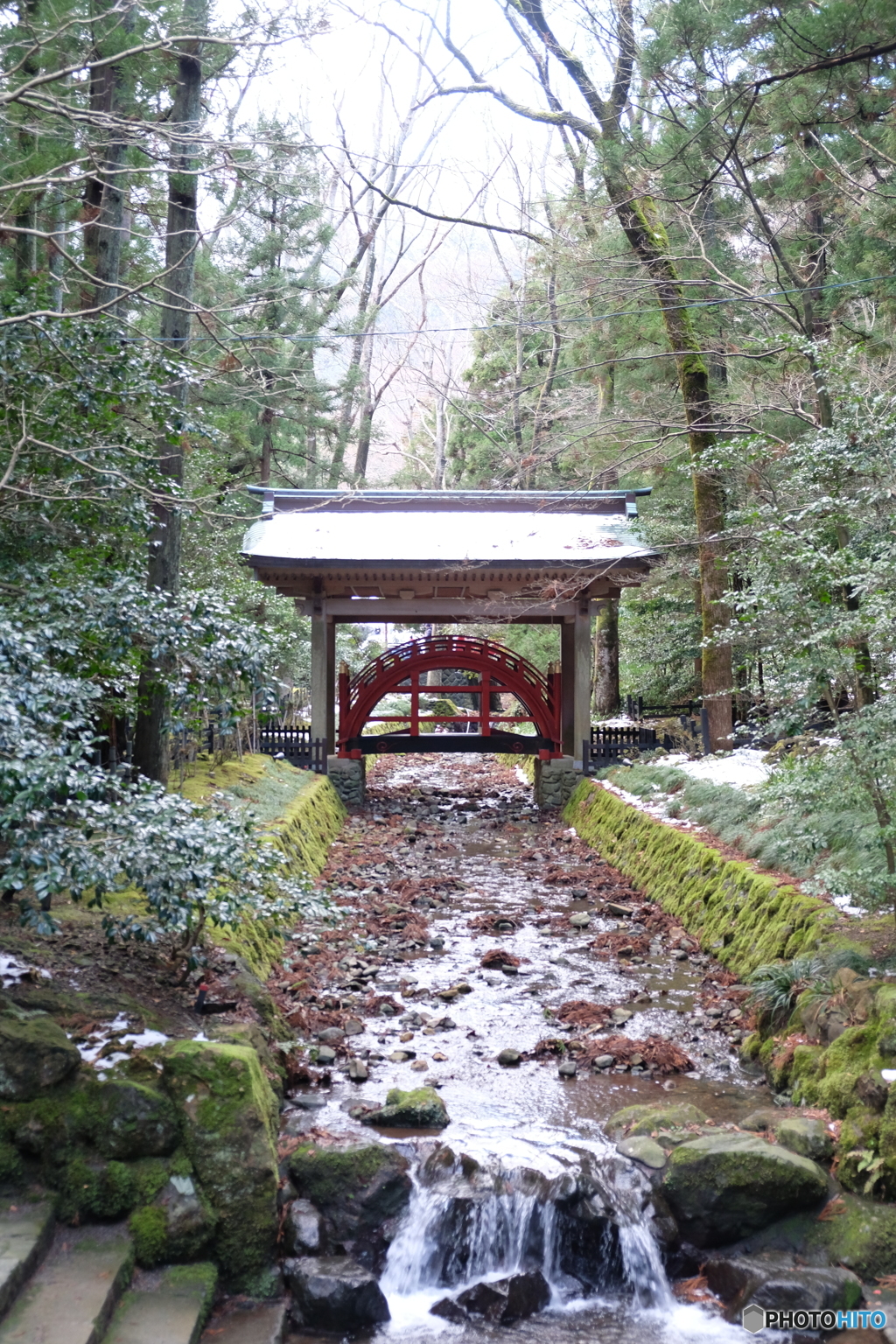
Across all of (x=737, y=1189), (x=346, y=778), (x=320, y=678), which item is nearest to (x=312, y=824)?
(x=346, y=778)

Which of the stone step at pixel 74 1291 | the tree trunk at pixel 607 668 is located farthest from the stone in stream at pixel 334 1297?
the tree trunk at pixel 607 668

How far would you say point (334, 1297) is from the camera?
3.95m

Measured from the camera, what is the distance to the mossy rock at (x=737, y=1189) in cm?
433

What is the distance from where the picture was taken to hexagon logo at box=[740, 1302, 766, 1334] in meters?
3.88

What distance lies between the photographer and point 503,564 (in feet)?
44.3

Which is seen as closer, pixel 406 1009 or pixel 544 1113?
pixel 544 1113

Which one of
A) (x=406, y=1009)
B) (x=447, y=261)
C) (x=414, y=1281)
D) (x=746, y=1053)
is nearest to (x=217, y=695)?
(x=406, y=1009)

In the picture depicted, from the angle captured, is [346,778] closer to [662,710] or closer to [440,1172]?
[662,710]

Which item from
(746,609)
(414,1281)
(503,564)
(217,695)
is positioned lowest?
(414,1281)

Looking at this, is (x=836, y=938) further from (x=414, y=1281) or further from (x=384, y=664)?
(x=384, y=664)

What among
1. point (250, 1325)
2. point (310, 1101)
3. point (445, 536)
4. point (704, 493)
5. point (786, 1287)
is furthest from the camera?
point (445, 536)

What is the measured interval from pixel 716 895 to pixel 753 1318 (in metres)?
4.17

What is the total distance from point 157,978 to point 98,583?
227 cm

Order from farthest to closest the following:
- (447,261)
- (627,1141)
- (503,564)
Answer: (447,261) < (503,564) < (627,1141)
